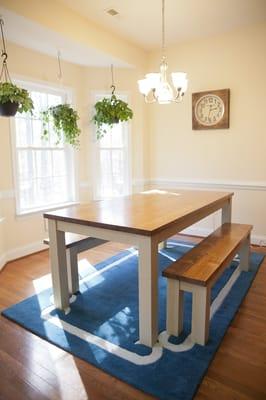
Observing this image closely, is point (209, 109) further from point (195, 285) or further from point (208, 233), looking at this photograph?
point (195, 285)

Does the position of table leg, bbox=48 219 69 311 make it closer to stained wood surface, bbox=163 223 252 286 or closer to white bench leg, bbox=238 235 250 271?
stained wood surface, bbox=163 223 252 286

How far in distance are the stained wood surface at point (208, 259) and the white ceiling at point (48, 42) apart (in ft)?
8.46

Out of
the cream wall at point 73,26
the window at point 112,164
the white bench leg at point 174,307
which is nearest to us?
the white bench leg at point 174,307

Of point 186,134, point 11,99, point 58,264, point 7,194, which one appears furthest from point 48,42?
point 58,264

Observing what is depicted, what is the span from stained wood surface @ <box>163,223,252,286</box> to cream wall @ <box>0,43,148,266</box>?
2152 mm

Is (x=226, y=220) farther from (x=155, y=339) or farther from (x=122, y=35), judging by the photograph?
(x=122, y=35)

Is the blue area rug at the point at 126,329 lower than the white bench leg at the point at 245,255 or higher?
lower

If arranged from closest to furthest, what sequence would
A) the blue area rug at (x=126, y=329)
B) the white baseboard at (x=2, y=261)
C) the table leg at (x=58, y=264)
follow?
1. the blue area rug at (x=126, y=329)
2. the table leg at (x=58, y=264)
3. the white baseboard at (x=2, y=261)

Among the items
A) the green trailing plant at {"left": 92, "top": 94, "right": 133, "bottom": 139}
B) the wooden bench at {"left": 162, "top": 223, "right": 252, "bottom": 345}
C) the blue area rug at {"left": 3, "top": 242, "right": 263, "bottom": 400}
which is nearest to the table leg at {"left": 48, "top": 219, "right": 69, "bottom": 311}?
the blue area rug at {"left": 3, "top": 242, "right": 263, "bottom": 400}

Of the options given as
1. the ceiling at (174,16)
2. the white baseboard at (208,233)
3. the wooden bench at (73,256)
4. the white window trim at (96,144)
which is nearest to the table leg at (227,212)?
the white baseboard at (208,233)

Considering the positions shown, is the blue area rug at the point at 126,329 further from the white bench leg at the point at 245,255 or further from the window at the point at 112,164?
the window at the point at 112,164

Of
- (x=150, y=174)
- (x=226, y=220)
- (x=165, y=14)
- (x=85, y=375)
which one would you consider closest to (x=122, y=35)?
(x=165, y=14)

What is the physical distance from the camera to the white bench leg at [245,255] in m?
2.99

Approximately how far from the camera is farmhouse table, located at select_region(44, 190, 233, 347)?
72.4 inches
